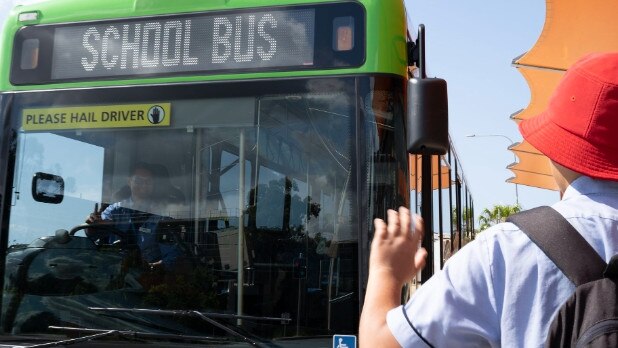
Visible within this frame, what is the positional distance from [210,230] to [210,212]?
95 millimetres

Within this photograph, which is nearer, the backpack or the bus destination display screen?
the backpack

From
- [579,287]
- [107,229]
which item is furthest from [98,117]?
[579,287]

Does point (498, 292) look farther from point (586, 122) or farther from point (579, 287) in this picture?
point (586, 122)

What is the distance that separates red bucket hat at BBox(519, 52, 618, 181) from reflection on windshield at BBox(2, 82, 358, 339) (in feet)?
6.26

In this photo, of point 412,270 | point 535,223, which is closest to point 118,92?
point 412,270

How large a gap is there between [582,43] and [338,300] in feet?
24.2

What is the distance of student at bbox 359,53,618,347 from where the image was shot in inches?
56.5

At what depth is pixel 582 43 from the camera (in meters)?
9.45

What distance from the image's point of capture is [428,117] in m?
3.15

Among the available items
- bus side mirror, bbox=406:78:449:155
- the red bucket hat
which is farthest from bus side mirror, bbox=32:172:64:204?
the red bucket hat

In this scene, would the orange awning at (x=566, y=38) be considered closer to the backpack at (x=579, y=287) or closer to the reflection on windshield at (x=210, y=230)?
the reflection on windshield at (x=210, y=230)

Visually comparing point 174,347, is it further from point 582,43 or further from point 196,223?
point 582,43

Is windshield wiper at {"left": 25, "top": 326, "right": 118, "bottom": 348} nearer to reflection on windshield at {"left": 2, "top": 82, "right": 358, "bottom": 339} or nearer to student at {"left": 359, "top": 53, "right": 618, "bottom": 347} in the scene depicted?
reflection on windshield at {"left": 2, "top": 82, "right": 358, "bottom": 339}

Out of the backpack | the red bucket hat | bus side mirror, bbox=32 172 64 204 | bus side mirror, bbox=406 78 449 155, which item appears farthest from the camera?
bus side mirror, bbox=32 172 64 204
